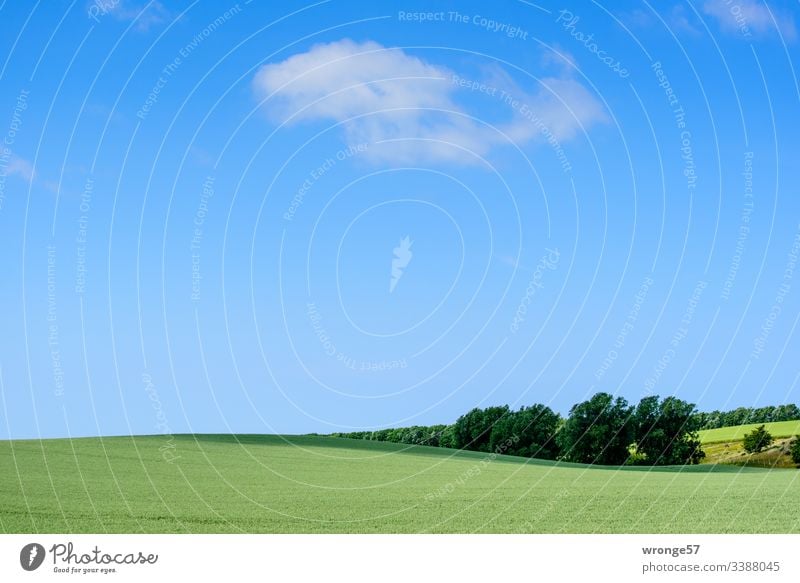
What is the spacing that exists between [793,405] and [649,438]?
16.3 m

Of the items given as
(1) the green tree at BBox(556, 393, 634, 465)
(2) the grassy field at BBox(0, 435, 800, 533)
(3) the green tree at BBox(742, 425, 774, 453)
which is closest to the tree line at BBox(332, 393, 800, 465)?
(1) the green tree at BBox(556, 393, 634, 465)

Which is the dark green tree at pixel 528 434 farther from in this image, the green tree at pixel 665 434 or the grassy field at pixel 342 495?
the grassy field at pixel 342 495

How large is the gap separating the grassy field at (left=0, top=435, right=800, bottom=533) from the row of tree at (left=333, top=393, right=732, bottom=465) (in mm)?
10803

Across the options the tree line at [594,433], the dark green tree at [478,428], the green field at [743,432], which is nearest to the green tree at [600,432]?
the tree line at [594,433]

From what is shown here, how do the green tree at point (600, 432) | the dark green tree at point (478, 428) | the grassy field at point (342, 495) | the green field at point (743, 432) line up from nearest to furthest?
the grassy field at point (342, 495), the green tree at point (600, 432), the dark green tree at point (478, 428), the green field at point (743, 432)

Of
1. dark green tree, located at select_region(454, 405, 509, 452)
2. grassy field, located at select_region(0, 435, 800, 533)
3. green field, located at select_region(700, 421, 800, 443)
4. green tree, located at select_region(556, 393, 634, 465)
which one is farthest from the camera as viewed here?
green field, located at select_region(700, 421, 800, 443)

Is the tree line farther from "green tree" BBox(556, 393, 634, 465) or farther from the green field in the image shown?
the green field

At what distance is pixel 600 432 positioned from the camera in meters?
42.8

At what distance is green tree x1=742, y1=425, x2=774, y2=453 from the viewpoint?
152 feet

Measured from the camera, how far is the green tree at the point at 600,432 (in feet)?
136

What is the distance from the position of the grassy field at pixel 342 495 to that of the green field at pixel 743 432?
19.8m
